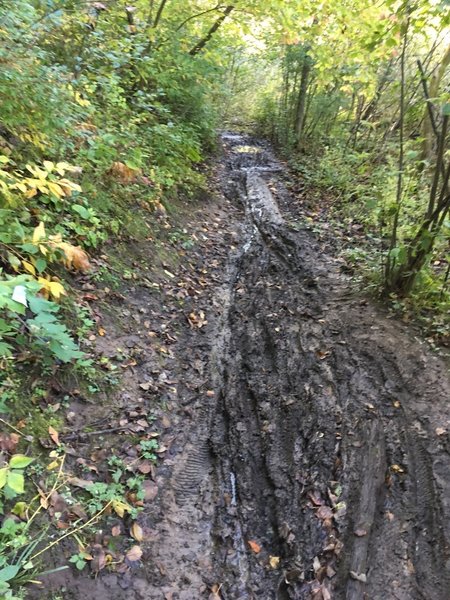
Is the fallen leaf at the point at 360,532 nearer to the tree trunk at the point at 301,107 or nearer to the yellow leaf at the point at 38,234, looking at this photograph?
the yellow leaf at the point at 38,234

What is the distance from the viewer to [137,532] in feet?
9.81

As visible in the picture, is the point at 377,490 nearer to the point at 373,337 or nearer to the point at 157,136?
the point at 373,337

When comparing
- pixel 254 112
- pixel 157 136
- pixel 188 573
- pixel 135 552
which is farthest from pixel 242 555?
pixel 254 112

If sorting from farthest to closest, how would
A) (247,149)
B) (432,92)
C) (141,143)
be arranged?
(247,149)
(432,92)
(141,143)

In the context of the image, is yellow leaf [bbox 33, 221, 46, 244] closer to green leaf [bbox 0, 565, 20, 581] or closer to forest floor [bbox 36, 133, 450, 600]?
forest floor [bbox 36, 133, 450, 600]

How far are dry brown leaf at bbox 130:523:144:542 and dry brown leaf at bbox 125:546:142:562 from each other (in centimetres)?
6

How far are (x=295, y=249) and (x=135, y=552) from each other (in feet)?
17.0

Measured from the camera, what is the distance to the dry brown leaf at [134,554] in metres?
2.84

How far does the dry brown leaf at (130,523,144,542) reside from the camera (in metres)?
2.96

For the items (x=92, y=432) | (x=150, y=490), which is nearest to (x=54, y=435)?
(x=92, y=432)

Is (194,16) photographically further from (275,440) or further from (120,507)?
(120,507)

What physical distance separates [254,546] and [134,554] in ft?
2.94

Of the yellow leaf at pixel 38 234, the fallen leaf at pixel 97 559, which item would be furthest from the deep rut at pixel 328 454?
the yellow leaf at pixel 38 234

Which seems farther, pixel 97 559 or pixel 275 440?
pixel 275 440
